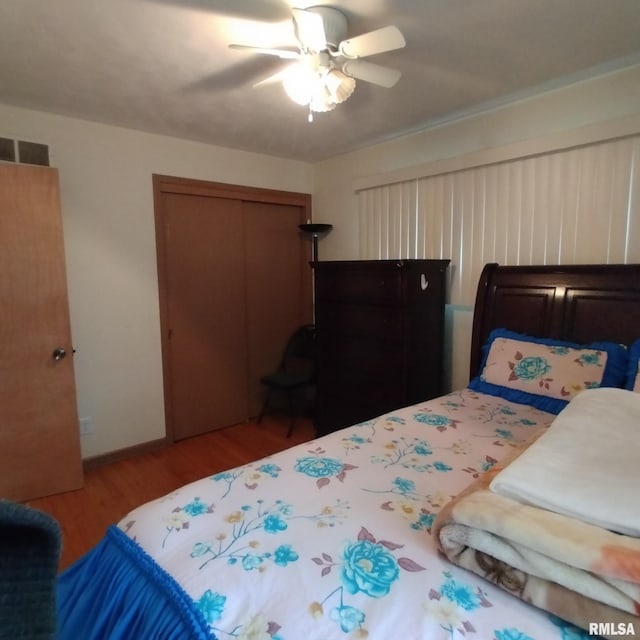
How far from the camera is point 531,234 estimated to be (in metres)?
2.38

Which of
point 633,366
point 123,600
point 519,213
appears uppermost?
point 519,213

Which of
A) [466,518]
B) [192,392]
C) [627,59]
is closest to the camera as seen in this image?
[466,518]

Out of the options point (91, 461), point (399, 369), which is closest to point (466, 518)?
point (399, 369)

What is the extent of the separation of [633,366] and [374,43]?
174cm

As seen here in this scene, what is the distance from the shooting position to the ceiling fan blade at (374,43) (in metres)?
1.39

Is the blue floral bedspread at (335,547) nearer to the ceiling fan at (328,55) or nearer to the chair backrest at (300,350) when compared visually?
the ceiling fan at (328,55)

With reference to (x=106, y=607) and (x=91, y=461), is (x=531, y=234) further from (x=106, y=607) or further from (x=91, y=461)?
(x=91, y=461)

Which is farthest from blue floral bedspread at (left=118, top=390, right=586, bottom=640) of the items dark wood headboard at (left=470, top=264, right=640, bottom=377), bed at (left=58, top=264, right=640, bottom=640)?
dark wood headboard at (left=470, top=264, right=640, bottom=377)

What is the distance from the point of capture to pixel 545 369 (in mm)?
2004

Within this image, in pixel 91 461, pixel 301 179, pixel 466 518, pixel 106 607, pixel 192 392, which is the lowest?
pixel 91 461

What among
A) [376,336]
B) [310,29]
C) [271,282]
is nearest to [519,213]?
[376,336]

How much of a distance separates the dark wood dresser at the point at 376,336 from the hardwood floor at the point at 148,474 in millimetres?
555

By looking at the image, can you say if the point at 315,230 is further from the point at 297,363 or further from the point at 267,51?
the point at 267,51

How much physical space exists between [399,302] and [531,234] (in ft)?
2.85
